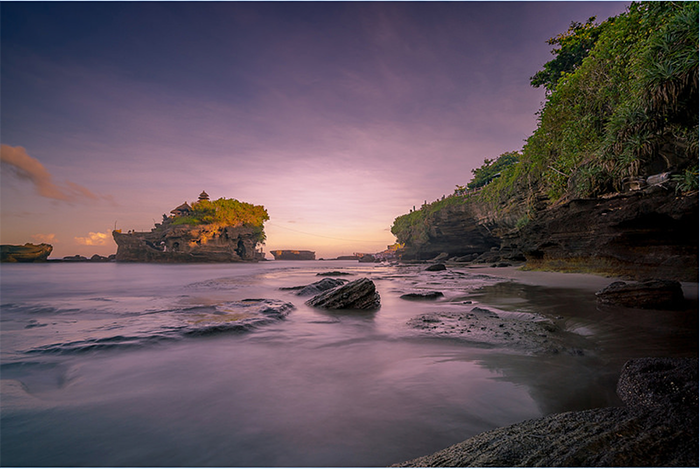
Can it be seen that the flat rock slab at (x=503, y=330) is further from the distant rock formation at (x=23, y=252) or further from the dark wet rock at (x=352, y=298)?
the distant rock formation at (x=23, y=252)

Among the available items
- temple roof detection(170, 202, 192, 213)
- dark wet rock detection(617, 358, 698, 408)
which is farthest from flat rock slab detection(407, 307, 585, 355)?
temple roof detection(170, 202, 192, 213)

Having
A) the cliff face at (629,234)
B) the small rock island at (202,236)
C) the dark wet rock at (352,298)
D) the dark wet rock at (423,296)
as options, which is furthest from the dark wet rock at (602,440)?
the small rock island at (202,236)

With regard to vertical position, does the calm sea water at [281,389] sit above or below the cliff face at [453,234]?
below

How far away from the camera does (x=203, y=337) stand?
5.29 meters

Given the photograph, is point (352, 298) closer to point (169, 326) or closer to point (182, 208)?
point (169, 326)

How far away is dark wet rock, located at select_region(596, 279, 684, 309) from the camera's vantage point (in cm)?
584

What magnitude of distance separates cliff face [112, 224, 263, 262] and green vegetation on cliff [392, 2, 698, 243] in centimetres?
6572

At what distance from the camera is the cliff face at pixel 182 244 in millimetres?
67875

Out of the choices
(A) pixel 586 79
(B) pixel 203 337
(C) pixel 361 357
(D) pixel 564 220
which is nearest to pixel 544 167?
(D) pixel 564 220

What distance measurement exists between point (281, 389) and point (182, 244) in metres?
76.2

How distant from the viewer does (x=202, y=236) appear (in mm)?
69312

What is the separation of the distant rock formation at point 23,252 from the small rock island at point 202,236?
47.5 ft

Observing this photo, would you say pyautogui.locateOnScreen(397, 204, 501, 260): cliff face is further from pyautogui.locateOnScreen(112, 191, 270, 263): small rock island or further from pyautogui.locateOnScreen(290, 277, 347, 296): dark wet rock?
pyautogui.locateOnScreen(112, 191, 270, 263): small rock island

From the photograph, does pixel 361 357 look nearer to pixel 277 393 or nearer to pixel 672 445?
pixel 277 393
